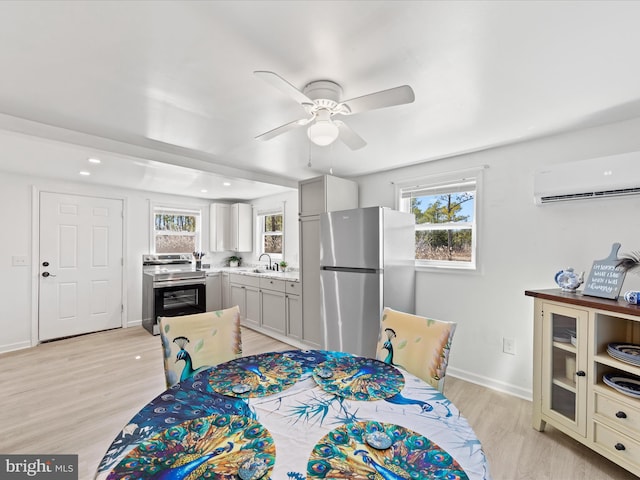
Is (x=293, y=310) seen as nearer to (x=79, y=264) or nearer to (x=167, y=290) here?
(x=167, y=290)

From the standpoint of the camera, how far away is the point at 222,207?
583 cm

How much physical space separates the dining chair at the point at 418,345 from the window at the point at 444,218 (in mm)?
1682

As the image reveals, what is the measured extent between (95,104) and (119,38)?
2.84 ft

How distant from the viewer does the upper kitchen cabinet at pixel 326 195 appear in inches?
142

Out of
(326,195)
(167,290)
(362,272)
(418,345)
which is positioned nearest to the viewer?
(418,345)

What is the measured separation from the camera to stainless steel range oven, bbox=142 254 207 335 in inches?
179

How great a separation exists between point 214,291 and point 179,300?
69cm

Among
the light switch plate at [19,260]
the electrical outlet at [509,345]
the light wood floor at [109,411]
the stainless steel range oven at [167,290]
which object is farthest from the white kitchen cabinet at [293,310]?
the light switch plate at [19,260]

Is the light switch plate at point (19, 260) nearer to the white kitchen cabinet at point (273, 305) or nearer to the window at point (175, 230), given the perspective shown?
the window at point (175, 230)

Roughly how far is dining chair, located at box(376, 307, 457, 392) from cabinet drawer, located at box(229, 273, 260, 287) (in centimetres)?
304

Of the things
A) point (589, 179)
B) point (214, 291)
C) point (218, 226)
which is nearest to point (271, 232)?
point (218, 226)

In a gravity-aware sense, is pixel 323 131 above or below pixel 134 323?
above

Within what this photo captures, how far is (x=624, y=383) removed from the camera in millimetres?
1807

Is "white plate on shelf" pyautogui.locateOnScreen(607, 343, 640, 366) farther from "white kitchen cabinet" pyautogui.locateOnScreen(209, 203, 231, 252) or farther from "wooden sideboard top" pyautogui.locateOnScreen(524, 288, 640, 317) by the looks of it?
"white kitchen cabinet" pyautogui.locateOnScreen(209, 203, 231, 252)
